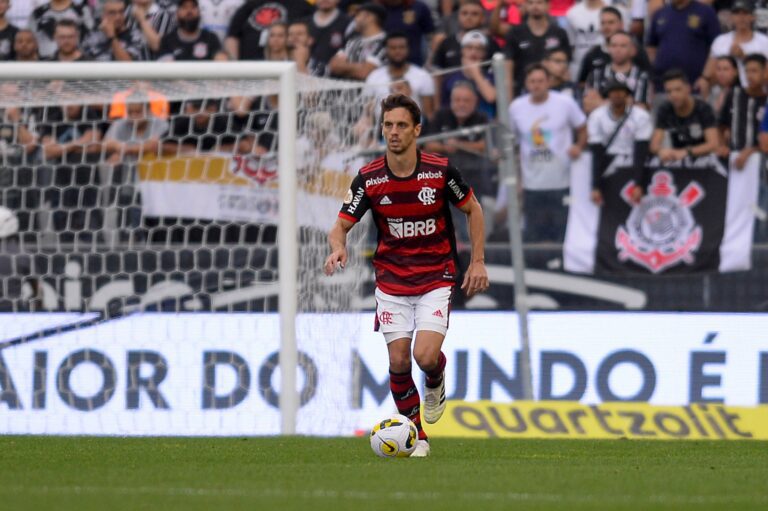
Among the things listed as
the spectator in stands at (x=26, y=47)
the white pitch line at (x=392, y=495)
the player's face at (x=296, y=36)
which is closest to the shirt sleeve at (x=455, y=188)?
the white pitch line at (x=392, y=495)

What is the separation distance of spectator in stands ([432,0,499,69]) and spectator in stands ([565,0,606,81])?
2.83 ft

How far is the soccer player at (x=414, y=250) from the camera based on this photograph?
27.7 feet

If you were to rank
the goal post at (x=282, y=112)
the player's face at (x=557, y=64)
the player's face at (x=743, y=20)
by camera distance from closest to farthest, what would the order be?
the goal post at (x=282, y=112)
the player's face at (x=557, y=64)
the player's face at (x=743, y=20)

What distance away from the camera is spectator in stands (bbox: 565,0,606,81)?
1499 cm

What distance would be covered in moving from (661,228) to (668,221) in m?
0.09

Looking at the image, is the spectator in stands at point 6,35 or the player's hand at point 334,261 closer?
the player's hand at point 334,261

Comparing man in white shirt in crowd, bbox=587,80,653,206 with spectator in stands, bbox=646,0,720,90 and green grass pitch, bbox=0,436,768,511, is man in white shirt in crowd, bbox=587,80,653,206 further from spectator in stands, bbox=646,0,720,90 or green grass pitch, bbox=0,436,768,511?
green grass pitch, bbox=0,436,768,511

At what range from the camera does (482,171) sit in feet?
43.1

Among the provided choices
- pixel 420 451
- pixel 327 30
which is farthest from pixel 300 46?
pixel 420 451

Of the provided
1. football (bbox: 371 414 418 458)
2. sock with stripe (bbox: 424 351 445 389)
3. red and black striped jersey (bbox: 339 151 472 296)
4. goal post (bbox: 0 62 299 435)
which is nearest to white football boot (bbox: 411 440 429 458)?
football (bbox: 371 414 418 458)

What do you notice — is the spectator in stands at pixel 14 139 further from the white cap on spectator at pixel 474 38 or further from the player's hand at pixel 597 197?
the player's hand at pixel 597 197

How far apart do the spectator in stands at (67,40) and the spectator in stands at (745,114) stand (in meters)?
7.16

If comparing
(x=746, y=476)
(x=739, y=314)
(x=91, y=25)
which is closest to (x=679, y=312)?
(x=739, y=314)

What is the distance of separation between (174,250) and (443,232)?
15.3ft
